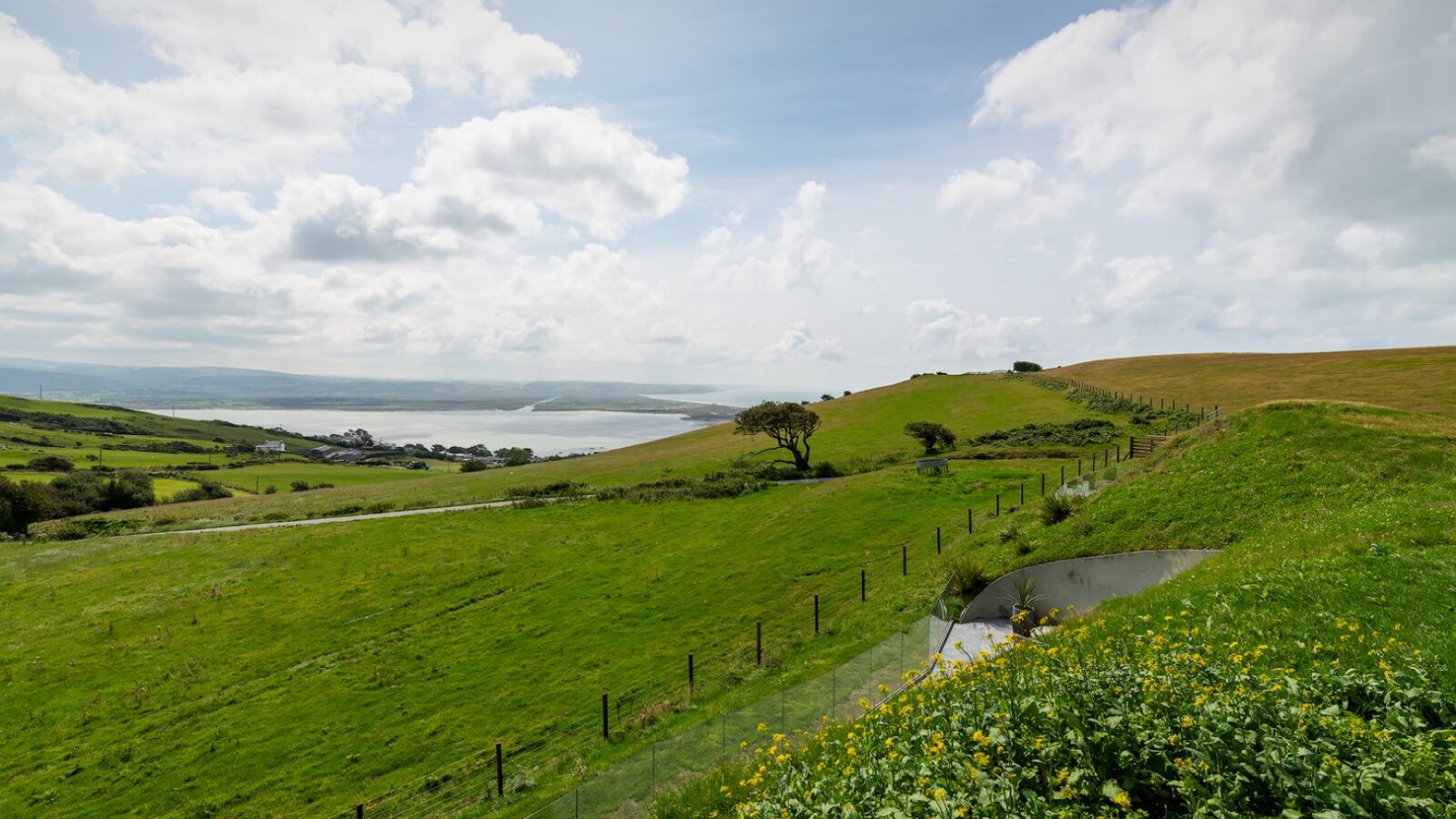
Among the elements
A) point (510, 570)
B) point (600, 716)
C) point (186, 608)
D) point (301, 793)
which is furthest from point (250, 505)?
point (600, 716)

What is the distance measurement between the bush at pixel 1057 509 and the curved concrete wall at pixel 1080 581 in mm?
4257

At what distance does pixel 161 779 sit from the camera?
22.7 metres

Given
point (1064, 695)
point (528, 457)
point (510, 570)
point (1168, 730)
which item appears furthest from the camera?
point (528, 457)

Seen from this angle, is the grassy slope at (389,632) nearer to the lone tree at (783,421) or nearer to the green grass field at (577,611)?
the green grass field at (577,611)

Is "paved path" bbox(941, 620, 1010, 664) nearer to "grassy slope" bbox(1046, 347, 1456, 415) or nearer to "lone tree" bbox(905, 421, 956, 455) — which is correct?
"lone tree" bbox(905, 421, 956, 455)

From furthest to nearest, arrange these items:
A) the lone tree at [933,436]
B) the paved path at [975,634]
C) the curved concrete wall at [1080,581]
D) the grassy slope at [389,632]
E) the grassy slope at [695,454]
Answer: the grassy slope at [695,454], the lone tree at [933,436], the grassy slope at [389,632], the curved concrete wall at [1080,581], the paved path at [975,634]

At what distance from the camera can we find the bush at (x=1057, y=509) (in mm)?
27006

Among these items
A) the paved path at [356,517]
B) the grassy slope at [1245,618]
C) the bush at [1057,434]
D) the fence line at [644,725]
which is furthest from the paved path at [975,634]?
the paved path at [356,517]

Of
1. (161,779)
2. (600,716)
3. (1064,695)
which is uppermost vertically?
(1064,695)

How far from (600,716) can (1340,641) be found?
2183cm

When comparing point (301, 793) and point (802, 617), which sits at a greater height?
point (802, 617)

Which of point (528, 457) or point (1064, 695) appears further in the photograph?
point (528, 457)

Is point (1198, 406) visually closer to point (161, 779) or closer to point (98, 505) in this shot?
point (161, 779)

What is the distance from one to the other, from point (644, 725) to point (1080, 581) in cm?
1732
